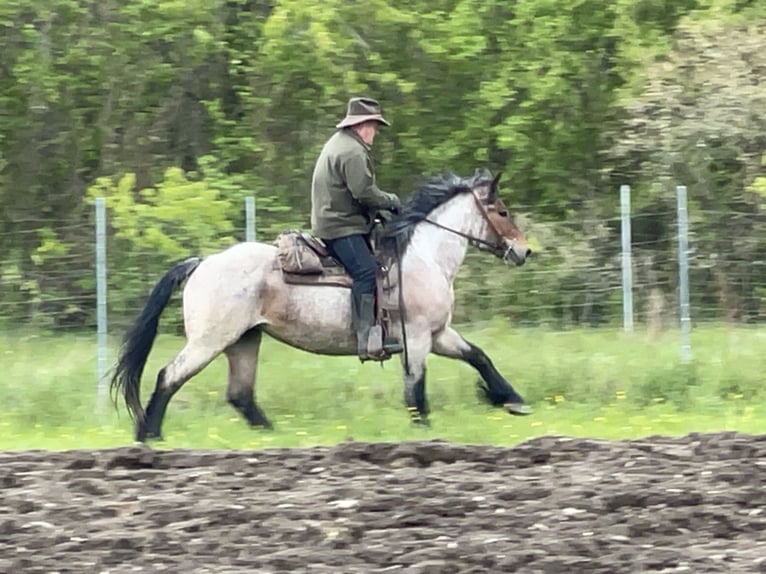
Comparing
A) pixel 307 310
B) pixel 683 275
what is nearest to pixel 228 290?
pixel 307 310

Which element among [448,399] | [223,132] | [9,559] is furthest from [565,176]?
[9,559]

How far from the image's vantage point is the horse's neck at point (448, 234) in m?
11.6

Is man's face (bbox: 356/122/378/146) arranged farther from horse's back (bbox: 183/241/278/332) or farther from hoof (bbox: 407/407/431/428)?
hoof (bbox: 407/407/431/428)

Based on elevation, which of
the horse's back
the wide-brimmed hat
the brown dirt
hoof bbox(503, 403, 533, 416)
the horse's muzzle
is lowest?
the brown dirt

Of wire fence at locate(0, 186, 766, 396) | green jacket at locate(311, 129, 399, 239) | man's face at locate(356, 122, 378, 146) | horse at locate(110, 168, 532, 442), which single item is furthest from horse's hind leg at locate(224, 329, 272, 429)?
wire fence at locate(0, 186, 766, 396)

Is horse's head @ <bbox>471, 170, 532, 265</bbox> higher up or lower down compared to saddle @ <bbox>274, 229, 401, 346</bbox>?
higher up

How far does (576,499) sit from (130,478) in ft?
8.70

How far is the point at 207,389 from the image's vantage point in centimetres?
1346

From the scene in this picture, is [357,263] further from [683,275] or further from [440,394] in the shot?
[683,275]

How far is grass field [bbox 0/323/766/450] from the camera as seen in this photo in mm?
11125

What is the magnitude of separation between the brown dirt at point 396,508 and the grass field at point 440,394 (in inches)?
73.9

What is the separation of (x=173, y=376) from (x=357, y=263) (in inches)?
66.3

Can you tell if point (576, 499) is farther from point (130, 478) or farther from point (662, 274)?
point (662, 274)

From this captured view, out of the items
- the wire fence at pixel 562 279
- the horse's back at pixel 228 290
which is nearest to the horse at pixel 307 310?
the horse's back at pixel 228 290
